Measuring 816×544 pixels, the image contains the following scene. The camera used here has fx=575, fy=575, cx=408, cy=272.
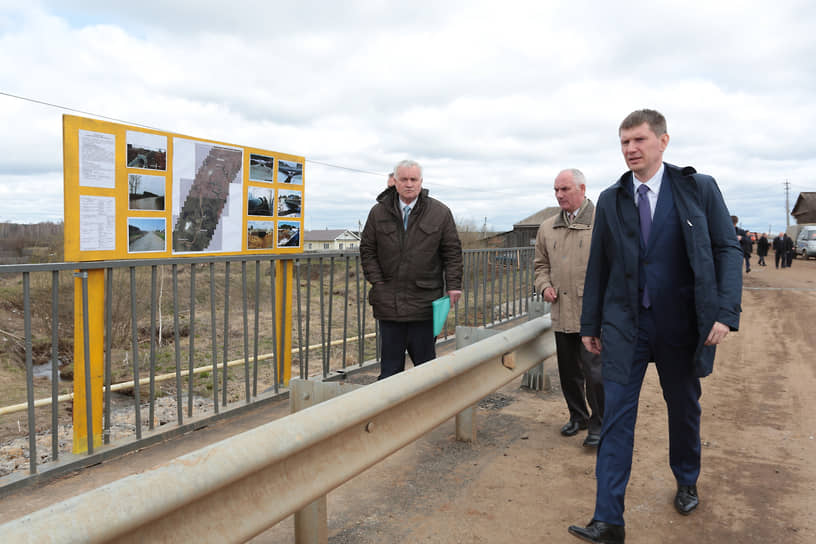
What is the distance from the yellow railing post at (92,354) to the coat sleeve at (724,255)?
12.8 feet

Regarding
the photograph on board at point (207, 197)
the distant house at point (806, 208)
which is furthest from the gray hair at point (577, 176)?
the distant house at point (806, 208)

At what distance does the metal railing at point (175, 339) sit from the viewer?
156 inches

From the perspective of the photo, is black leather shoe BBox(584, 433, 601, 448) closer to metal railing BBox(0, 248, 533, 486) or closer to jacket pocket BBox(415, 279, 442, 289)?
jacket pocket BBox(415, 279, 442, 289)

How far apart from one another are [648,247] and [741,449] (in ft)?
6.76

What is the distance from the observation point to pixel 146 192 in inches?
174

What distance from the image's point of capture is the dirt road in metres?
2.88

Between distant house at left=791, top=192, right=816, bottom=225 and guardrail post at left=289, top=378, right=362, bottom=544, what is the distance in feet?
282

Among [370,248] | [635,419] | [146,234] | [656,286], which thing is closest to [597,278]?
[656,286]

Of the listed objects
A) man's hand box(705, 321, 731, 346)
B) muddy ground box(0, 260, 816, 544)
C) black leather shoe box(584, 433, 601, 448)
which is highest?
man's hand box(705, 321, 731, 346)

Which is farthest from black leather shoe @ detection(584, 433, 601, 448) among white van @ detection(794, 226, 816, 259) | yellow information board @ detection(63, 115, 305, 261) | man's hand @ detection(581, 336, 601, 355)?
white van @ detection(794, 226, 816, 259)

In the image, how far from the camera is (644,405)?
5.12 metres

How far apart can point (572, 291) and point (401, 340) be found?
1378mm

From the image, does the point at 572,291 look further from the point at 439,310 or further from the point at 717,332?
the point at 717,332

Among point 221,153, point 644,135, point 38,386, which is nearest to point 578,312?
point 644,135
